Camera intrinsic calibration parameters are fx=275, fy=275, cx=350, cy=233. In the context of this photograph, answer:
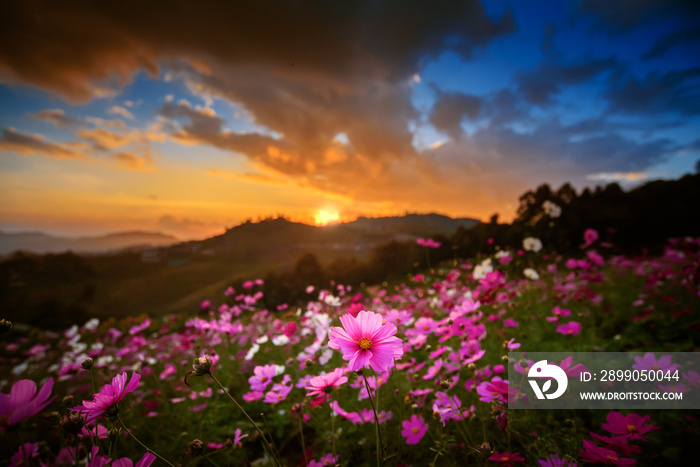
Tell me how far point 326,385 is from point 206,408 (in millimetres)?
1576

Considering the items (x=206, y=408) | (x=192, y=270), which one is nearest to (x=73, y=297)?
(x=192, y=270)

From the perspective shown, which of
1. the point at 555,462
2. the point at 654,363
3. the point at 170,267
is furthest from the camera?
the point at 170,267

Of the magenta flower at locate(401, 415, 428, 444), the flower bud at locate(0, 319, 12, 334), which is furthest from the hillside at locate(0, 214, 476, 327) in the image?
the flower bud at locate(0, 319, 12, 334)

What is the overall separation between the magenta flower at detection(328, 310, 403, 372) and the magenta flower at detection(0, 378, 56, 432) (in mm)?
657

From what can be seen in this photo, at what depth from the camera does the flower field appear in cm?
73

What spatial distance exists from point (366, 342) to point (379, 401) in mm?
1119

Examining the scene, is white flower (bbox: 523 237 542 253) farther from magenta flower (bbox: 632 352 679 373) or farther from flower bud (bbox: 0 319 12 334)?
flower bud (bbox: 0 319 12 334)

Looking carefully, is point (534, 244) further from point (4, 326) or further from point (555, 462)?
point (4, 326)

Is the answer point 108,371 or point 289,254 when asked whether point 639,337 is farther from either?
point 289,254

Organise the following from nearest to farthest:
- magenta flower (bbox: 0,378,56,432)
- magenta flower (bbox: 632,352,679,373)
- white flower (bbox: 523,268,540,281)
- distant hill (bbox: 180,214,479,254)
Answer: magenta flower (bbox: 0,378,56,432) → magenta flower (bbox: 632,352,679,373) → white flower (bbox: 523,268,540,281) → distant hill (bbox: 180,214,479,254)

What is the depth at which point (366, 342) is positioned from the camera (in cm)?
75

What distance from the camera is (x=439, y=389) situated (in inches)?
59.1

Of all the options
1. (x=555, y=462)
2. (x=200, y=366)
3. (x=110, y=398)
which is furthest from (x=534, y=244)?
(x=110, y=398)

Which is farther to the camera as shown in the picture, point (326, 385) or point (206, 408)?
point (206, 408)
